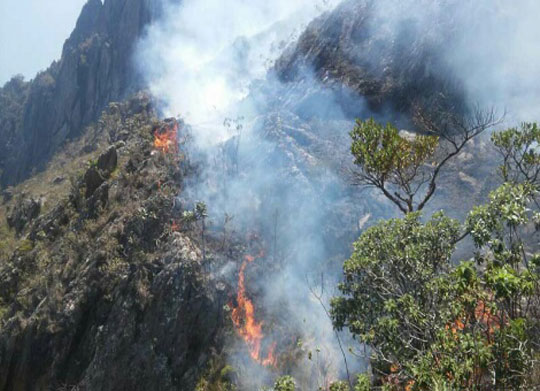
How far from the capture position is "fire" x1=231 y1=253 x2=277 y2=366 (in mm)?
21297

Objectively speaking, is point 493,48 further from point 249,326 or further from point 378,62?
point 249,326

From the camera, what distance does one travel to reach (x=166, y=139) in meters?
34.6

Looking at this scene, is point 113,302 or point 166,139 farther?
point 166,139

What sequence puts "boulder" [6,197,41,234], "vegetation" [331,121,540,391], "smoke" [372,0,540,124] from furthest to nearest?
"boulder" [6,197,41,234]
"smoke" [372,0,540,124]
"vegetation" [331,121,540,391]

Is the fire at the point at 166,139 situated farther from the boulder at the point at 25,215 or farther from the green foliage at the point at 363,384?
the green foliage at the point at 363,384

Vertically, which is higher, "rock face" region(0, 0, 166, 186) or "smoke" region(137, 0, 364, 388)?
"rock face" region(0, 0, 166, 186)

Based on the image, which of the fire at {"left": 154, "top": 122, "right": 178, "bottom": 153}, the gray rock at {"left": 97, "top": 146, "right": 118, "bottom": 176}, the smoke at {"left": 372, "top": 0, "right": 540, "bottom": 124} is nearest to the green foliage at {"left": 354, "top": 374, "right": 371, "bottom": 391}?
the smoke at {"left": 372, "top": 0, "right": 540, "bottom": 124}

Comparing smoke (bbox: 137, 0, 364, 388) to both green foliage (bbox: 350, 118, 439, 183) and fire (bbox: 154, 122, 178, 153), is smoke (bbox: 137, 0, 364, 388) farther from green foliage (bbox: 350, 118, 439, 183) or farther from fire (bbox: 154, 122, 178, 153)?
green foliage (bbox: 350, 118, 439, 183)

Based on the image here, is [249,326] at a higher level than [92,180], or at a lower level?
lower

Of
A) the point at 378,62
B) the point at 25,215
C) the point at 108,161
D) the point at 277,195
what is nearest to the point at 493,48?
the point at 378,62

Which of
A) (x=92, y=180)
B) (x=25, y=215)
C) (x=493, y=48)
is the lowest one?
(x=92, y=180)

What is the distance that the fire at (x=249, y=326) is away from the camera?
2130cm

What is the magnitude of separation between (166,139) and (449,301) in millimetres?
31364

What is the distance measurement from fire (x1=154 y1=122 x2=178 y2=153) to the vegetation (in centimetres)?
2416
